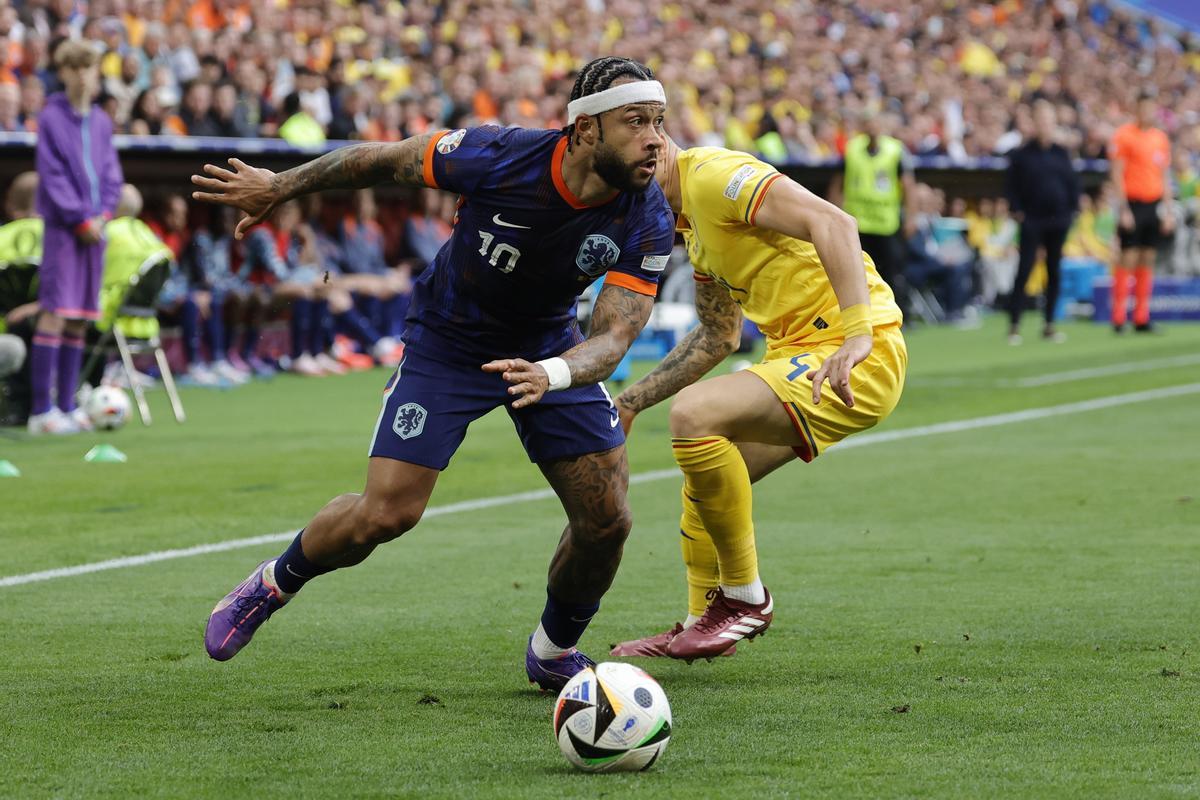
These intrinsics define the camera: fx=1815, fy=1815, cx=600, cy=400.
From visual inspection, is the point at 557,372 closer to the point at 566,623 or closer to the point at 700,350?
the point at 566,623

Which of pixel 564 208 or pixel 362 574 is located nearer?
pixel 564 208

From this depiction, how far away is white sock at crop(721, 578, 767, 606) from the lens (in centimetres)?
611

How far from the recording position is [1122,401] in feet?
48.6

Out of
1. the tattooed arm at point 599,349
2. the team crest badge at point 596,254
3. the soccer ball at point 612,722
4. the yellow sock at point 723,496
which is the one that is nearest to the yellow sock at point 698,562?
the yellow sock at point 723,496

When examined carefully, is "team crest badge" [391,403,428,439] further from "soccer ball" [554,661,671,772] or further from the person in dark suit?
the person in dark suit

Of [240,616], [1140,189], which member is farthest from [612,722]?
[1140,189]

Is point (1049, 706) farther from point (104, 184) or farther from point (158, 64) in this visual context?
point (158, 64)

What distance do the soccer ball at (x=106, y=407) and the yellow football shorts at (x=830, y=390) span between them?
7329 millimetres

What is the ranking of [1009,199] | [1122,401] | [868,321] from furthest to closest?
1. [1009,199]
2. [1122,401]
3. [868,321]

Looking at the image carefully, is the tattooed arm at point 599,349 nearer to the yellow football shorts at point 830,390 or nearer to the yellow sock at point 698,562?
the yellow football shorts at point 830,390

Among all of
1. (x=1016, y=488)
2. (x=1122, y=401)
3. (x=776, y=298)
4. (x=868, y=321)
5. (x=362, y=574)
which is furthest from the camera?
(x=1122, y=401)

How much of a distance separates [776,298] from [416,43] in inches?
648

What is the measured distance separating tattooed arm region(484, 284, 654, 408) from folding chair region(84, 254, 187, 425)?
8417 mm

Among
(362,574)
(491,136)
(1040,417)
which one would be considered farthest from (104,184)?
(491,136)
